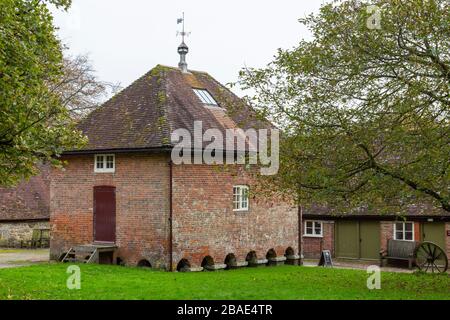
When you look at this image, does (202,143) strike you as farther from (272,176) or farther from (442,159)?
(442,159)

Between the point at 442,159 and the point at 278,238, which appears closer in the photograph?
the point at 442,159

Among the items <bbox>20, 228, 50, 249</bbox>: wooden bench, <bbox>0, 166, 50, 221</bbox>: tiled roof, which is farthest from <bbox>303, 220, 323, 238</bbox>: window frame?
<bbox>0, 166, 50, 221</bbox>: tiled roof

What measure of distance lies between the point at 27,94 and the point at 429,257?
19138mm

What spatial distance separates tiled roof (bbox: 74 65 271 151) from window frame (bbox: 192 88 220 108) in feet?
0.65

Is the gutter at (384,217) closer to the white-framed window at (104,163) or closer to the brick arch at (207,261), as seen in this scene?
the brick arch at (207,261)

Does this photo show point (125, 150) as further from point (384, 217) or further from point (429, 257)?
point (384, 217)

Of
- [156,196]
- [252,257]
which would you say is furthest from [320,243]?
[156,196]

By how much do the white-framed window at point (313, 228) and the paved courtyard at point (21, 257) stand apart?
13.9 metres

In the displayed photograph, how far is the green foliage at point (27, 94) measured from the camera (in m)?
13.6

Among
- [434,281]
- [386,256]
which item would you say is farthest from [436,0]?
[386,256]

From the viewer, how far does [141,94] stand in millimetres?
26609

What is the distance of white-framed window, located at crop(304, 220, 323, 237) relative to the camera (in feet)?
112

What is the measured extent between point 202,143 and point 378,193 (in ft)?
30.7

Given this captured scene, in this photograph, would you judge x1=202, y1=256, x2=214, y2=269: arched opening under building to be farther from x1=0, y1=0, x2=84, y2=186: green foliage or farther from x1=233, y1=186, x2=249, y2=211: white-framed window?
x1=0, y1=0, x2=84, y2=186: green foliage
